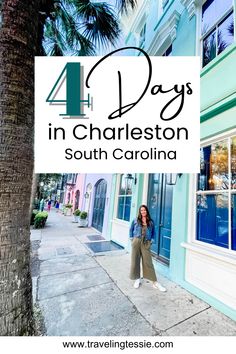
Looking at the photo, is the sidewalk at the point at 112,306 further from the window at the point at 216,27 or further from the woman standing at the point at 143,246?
the window at the point at 216,27

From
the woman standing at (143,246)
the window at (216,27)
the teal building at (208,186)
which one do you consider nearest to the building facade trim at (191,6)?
the teal building at (208,186)

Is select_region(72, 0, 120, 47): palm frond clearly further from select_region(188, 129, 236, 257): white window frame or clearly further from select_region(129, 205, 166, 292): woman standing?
select_region(129, 205, 166, 292): woman standing

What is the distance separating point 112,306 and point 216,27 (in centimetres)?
559

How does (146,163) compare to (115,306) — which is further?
(146,163)

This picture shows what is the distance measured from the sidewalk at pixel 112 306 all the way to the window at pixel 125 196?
2.34 metres

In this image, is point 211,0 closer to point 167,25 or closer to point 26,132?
point 167,25

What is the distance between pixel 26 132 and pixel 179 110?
2.56m

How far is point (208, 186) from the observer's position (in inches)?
140

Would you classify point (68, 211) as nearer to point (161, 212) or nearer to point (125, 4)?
point (161, 212)

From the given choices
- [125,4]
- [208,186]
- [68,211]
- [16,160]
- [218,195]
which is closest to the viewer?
[16,160]

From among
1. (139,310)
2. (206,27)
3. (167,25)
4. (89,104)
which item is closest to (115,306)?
(139,310)

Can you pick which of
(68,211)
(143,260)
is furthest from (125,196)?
(68,211)

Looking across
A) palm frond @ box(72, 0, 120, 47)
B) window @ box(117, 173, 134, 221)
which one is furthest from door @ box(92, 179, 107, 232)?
palm frond @ box(72, 0, 120, 47)

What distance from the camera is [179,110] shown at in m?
3.32
